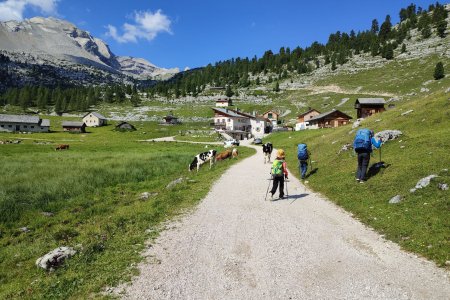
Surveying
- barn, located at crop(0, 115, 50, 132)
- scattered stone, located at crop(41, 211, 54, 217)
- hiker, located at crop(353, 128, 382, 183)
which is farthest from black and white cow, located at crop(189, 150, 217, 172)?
barn, located at crop(0, 115, 50, 132)

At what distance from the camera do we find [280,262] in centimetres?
951

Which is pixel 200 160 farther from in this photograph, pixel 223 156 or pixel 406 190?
pixel 406 190

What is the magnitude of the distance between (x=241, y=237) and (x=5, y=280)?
24.6 ft

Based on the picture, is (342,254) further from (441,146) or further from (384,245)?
(441,146)

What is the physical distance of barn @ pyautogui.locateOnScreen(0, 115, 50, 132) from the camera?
432ft

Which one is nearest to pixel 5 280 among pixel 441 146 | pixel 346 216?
pixel 346 216

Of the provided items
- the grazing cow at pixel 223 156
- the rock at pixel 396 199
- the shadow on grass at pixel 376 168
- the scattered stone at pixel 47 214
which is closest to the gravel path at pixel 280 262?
the rock at pixel 396 199

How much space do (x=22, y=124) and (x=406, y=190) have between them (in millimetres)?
149529

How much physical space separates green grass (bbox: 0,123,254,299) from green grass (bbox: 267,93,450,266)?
27.1 ft

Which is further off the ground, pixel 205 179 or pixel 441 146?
pixel 441 146

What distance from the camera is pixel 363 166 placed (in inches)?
758

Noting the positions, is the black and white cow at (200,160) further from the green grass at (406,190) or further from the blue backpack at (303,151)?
the blue backpack at (303,151)

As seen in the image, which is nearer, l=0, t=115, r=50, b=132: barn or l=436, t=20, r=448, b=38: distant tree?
l=0, t=115, r=50, b=132: barn

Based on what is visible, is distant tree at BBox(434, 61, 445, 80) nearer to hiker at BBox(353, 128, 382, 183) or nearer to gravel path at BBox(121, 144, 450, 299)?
hiker at BBox(353, 128, 382, 183)
